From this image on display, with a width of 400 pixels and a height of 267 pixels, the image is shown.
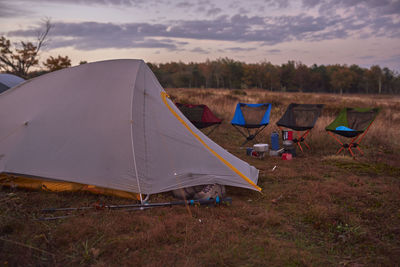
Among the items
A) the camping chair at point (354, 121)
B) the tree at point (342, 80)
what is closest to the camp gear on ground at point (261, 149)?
the camping chair at point (354, 121)

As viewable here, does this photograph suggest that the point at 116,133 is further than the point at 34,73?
No

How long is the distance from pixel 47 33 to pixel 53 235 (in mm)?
19044

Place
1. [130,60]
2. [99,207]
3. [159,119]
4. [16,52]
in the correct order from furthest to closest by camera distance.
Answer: [16,52]
[130,60]
[159,119]
[99,207]

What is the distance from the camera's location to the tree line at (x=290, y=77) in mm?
37719

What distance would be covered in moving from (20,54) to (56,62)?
172 inches

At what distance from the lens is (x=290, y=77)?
38.8 metres

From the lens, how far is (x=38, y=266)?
204 cm

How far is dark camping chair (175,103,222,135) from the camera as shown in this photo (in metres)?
6.73

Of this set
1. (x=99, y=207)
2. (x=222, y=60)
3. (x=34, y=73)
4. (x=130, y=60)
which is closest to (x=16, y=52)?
(x=34, y=73)

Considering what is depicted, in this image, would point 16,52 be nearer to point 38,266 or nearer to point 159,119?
point 159,119

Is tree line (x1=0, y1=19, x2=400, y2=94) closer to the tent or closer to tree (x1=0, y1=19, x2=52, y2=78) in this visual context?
tree (x1=0, y1=19, x2=52, y2=78)

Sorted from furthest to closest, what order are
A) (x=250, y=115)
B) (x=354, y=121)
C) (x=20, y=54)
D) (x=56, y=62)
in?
(x=56, y=62), (x=20, y=54), (x=250, y=115), (x=354, y=121)

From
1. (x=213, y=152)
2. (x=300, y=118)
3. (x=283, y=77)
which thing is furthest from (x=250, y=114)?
(x=283, y=77)

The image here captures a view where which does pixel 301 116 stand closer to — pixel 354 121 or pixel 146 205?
pixel 354 121
